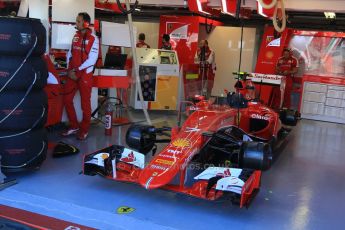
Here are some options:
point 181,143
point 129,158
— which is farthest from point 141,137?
point 181,143

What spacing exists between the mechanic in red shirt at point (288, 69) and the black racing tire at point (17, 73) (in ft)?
21.7

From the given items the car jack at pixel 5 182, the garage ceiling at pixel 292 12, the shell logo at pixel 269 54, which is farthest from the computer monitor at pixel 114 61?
the shell logo at pixel 269 54

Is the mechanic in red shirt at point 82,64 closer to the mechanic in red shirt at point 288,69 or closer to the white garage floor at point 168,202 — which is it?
the white garage floor at point 168,202

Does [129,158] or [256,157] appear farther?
[129,158]

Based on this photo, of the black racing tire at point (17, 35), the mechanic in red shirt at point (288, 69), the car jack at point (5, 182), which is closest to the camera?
the black racing tire at point (17, 35)

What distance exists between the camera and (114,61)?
6.22 meters

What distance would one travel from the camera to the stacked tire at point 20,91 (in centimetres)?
344

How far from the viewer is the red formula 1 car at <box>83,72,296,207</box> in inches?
122

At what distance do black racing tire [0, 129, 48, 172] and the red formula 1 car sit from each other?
57 centimetres

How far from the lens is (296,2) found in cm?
836

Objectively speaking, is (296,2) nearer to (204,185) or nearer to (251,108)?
(251,108)

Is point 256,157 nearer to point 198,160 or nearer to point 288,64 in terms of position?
point 198,160

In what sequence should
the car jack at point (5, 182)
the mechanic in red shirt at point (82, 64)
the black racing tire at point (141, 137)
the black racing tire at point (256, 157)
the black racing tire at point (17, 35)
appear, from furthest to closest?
the mechanic in red shirt at point (82, 64) < the black racing tire at point (141, 137) < the car jack at point (5, 182) < the black racing tire at point (17, 35) < the black racing tire at point (256, 157)

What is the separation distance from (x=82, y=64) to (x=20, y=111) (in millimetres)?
1748
